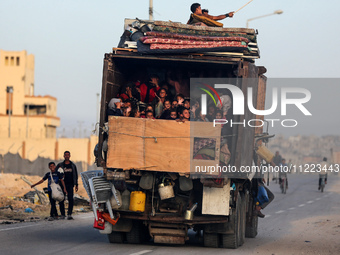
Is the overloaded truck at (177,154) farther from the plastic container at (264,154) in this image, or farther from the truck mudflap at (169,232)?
the plastic container at (264,154)

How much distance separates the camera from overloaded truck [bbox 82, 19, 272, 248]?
11.7 meters

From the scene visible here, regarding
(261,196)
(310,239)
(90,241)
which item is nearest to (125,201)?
(90,241)

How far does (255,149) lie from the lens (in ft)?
44.2

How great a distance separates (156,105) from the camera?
12.5 metres

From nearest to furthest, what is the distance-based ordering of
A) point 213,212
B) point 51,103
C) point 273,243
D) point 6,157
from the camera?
1. point 213,212
2. point 273,243
3. point 6,157
4. point 51,103

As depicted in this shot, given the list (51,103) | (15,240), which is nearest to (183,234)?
(15,240)

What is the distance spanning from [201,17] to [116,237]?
447 centimetres

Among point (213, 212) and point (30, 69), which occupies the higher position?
point (30, 69)

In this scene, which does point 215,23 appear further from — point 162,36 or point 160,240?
point 160,240

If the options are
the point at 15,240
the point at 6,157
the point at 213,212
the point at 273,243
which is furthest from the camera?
the point at 6,157

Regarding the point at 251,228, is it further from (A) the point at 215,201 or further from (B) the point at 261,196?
(A) the point at 215,201

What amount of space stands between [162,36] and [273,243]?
15.6 feet

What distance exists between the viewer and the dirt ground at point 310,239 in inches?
488

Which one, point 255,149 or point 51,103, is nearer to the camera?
point 255,149
